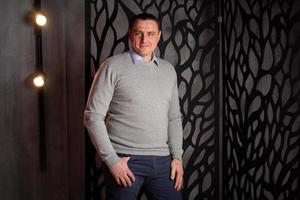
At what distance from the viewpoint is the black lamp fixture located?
8.69ft

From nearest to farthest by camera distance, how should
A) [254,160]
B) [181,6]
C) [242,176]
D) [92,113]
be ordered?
[92,113] < [254,160] < [242,176] < [181,6]

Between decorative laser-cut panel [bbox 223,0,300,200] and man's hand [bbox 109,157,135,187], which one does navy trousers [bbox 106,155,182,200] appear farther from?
decorative laser-cut panel [bbox 223,0,300,200]

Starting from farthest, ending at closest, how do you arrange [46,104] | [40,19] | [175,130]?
[46,104] → [40,19] → [175,130]

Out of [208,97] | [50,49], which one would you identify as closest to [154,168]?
[208,97]

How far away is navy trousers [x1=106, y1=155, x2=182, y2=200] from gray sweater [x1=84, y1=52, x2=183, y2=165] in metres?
0.04

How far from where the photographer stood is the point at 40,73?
2.70m

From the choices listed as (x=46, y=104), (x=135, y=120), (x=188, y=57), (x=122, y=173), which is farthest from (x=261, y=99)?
(x=46, y=104)

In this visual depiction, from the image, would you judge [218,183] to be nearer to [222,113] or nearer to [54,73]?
[222,113]

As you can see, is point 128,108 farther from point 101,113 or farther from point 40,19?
point 40,19

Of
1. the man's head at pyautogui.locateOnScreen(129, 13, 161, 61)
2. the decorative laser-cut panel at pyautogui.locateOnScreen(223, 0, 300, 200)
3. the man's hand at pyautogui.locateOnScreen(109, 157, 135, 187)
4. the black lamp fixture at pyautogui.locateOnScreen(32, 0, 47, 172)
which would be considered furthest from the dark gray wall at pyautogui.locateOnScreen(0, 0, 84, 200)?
the decorative laser-cut panel at pyautogui.locateOnScreen(223, 0, 300, 200)

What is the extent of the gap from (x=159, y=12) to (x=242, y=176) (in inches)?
49.8

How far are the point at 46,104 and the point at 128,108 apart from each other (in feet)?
2.97

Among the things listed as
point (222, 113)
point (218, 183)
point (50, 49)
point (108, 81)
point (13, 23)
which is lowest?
point (218, 183)

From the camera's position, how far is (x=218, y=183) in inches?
117
